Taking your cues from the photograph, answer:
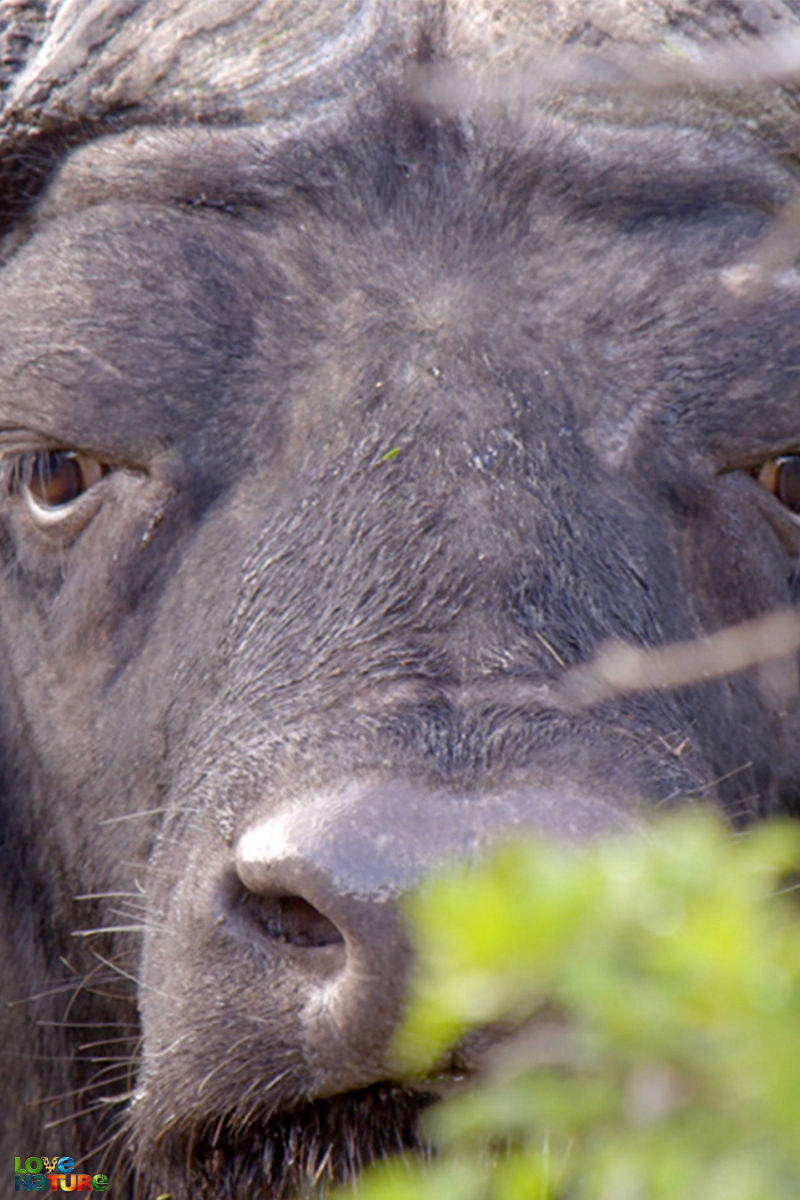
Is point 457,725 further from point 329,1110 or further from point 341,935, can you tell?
point 329,1110

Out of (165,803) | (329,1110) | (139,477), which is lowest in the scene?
(329,1110)

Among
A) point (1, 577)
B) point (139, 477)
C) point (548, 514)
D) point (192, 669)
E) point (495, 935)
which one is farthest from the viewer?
point (1, 577)

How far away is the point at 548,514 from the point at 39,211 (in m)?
1.55

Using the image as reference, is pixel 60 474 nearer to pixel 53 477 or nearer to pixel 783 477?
pixel 53 477

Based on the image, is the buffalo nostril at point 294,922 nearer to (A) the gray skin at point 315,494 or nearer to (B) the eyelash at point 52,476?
(A) the gray skin at point 315,494

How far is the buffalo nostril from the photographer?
2566mm

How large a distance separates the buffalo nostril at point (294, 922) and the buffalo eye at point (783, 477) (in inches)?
57.5

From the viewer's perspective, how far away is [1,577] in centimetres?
372

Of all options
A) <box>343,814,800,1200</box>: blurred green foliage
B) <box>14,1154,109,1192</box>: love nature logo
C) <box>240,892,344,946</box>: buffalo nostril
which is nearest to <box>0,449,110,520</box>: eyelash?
<box>240,892,344,946</box>: buffalo nostril

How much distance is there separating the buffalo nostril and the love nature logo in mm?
1554

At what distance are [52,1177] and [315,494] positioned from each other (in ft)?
6.63

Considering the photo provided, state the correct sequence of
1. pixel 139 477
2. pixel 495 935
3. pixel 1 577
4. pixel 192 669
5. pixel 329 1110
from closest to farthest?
1. pixel 495 935
2. pixel 329 1110
3. pixel 192 669
4. pixel 139 477
5. pixel 1 577

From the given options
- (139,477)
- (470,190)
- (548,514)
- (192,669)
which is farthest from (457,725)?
(470,190)

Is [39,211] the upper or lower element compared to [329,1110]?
upper
